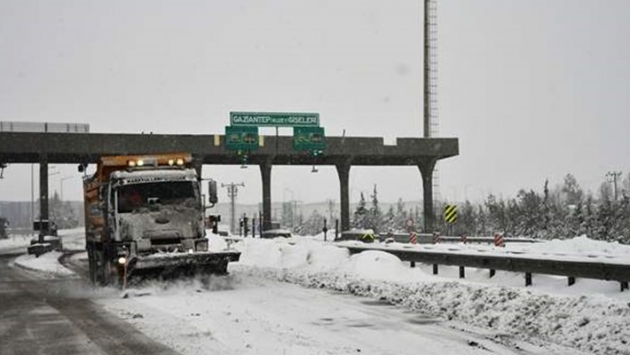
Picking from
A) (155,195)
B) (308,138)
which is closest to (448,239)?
(308,138)

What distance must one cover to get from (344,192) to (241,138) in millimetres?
10688

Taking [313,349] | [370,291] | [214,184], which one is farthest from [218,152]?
[313,349]

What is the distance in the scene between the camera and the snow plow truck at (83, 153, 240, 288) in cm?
1622

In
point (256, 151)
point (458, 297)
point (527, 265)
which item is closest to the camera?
point (458, 297)

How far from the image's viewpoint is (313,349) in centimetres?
877

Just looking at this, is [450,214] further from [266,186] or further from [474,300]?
[474,300]

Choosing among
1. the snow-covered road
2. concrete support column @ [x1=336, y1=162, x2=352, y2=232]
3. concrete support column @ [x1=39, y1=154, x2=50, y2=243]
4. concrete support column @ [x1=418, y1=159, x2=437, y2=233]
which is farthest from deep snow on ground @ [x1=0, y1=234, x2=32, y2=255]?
the snow-covered road

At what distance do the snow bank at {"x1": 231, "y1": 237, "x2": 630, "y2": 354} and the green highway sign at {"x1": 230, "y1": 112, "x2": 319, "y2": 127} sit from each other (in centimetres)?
2567

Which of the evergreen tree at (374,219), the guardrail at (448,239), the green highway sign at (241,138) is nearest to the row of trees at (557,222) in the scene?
the guardrail at (448,239)

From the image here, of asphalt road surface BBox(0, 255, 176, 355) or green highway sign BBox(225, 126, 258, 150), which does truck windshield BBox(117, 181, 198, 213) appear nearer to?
asphalt road surface BBox(0, 255, 176, 355)

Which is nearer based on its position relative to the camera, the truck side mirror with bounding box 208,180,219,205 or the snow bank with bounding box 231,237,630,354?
the snow bank with bounding box 231,237,630,354

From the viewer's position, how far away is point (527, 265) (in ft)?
44.6

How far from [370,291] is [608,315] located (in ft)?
21.3

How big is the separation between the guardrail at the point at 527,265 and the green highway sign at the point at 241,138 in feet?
95.3
